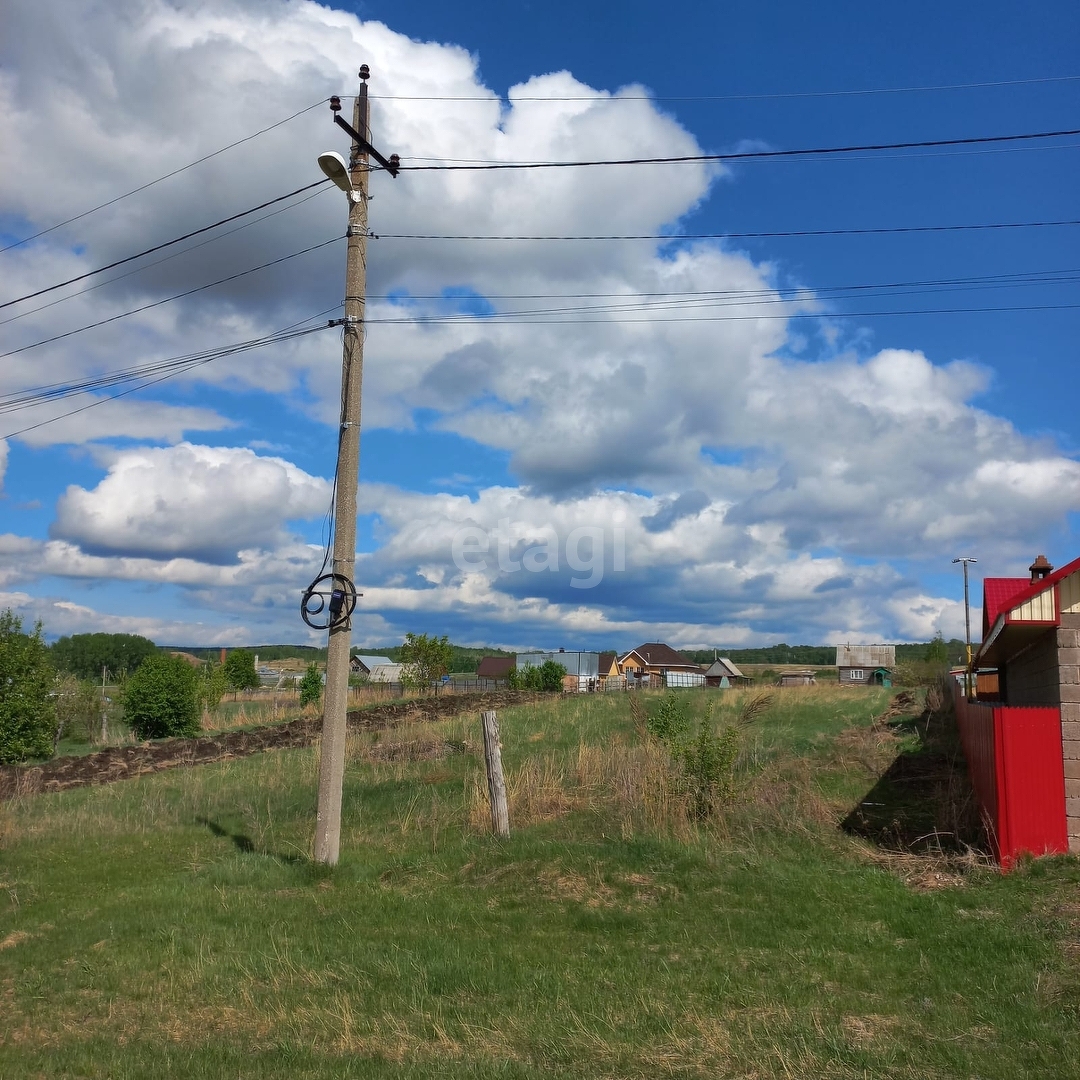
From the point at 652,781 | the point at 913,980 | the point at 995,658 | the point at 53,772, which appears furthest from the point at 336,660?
the point at 53,772

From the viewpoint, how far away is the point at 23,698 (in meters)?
23.0

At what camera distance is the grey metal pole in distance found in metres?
9.82

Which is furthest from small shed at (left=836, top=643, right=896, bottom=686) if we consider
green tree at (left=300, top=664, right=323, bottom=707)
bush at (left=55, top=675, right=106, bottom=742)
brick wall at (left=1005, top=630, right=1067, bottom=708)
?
brick wall at (left=1005, top=630, right=1067, bottom=708)

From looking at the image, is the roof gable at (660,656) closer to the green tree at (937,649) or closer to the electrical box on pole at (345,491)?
the green tree at (937,649)

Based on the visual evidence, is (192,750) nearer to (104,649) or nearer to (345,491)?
(345,491)

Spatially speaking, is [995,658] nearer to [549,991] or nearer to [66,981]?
[549,991]

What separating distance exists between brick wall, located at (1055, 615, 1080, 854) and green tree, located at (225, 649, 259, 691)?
6031 centimetres

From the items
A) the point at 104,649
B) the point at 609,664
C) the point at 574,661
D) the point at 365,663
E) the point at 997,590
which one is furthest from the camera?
the point at 365,663

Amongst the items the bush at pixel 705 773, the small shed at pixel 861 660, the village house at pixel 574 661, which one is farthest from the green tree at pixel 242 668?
the bush at pixel 705 773

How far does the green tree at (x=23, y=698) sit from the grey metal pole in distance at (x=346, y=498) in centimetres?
1672

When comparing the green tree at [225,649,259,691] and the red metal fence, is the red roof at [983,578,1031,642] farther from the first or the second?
the green tree at [225,649,259,691]

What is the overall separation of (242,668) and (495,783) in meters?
59.8

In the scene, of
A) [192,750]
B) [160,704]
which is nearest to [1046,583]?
[192,750]

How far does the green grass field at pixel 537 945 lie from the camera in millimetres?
5160
